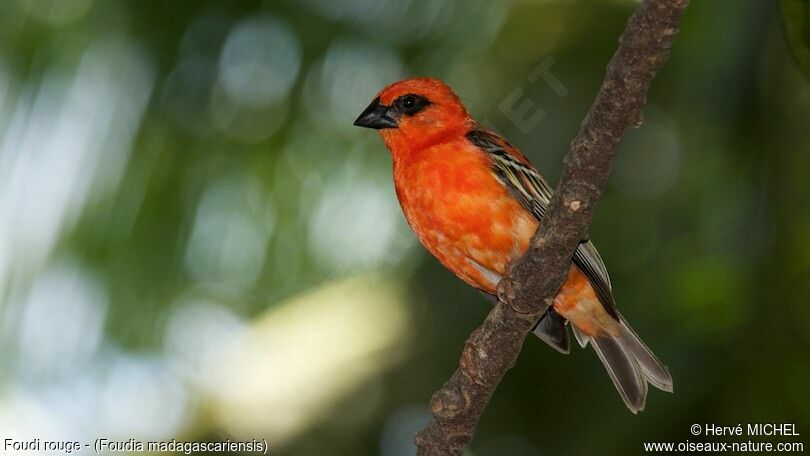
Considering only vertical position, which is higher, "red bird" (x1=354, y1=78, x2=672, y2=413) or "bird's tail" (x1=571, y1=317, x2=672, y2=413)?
"red bird" (x1=354, y1=78, x2=672, y2=413)

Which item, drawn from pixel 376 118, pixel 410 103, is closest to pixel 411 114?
pixel 410 103

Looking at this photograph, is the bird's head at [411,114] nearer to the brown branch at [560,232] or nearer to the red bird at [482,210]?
the red bird at [482,210]

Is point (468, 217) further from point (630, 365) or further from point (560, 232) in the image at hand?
point (560, 232)

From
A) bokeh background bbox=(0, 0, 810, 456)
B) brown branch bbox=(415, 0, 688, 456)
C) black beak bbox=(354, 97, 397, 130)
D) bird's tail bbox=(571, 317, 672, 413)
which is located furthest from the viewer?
black beak bbox=(354, 97, 397, 130)

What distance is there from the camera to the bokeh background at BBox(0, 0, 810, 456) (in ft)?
14.1

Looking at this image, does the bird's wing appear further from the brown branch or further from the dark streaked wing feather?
the brown branch

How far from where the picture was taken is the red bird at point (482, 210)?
187 inches

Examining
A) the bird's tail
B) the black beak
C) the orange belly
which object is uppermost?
the black beak

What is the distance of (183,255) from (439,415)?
143cm

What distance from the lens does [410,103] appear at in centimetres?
546

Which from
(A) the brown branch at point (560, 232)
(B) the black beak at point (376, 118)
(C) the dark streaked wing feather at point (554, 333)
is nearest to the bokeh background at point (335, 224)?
(B) the black beak at point (376, 118)

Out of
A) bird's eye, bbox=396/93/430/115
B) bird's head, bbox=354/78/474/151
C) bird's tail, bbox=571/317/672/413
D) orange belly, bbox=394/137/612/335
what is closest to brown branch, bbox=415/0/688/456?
orange belly, bbox=394/137/612/335

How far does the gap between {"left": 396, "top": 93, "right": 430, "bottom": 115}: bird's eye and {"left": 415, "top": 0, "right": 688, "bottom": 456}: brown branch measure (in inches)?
71.2

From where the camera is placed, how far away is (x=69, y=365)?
4141 millimetres
